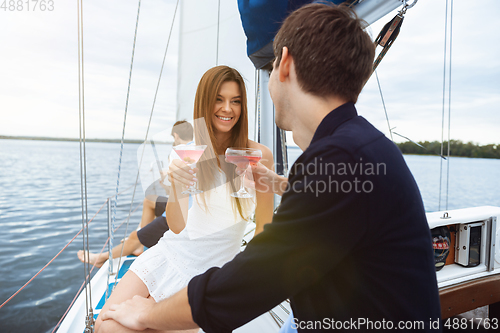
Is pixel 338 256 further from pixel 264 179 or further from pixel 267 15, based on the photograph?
pixel 267 15

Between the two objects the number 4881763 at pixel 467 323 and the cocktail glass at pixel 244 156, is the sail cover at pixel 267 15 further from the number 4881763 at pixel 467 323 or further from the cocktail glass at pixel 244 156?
the number 4881763 at pixel 467 323

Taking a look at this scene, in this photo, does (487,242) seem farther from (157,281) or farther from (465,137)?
(157,281)

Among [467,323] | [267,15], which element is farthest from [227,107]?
[467,323]

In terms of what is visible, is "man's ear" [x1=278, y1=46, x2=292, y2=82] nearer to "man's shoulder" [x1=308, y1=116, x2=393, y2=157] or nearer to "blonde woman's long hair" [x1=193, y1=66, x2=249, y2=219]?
"man's shoulder" [x1=308, y1=116, x2=393, y2=157]

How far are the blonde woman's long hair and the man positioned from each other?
37.4 inches

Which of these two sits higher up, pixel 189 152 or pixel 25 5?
pixel 25 5

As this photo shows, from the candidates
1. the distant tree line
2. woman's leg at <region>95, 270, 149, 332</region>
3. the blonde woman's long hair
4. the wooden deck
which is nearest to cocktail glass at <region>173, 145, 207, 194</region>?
the blonde woman's long hair

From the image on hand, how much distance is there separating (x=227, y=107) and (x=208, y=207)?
56 cm

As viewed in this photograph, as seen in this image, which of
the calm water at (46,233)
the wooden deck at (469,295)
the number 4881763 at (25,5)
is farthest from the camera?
the calm water at (46,233)

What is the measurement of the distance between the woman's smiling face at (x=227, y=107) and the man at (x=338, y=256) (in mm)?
938

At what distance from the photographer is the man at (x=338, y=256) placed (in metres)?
0.48

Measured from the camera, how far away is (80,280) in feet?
14.1

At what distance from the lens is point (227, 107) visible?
1.47m

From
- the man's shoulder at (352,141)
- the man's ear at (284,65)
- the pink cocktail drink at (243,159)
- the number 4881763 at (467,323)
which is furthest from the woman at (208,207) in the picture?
the number 4881763 at (467,323)
